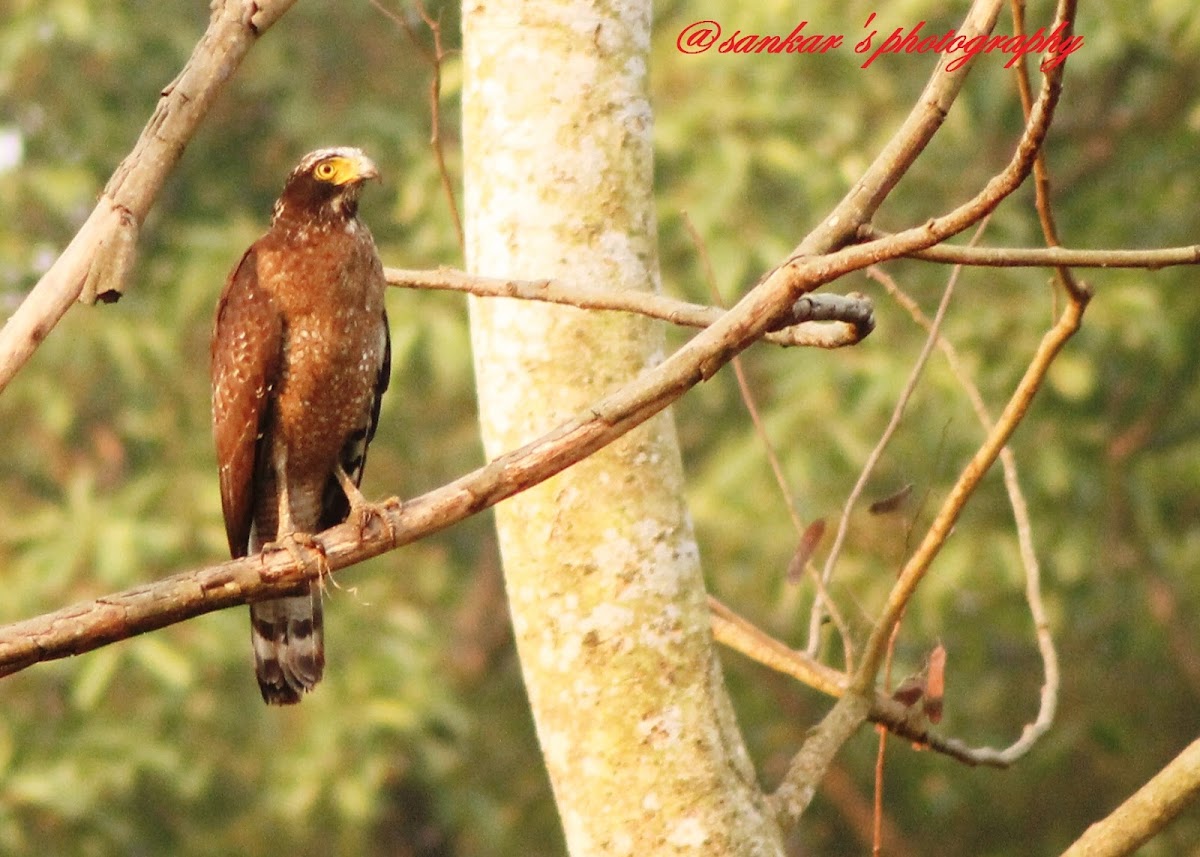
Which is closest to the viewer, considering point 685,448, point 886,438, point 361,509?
point 886,438

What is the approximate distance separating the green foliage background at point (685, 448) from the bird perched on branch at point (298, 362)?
8.33 feet

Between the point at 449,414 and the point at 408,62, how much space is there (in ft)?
6.81

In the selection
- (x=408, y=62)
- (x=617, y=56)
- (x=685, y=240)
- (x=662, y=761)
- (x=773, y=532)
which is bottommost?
(x=662, y=761)

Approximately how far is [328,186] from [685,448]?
565 centimetres

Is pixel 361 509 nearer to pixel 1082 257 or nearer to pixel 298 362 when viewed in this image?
pixel 298 362

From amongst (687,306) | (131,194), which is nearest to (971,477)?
(687,306)

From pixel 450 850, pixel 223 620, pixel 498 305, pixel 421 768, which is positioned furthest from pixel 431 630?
pixel 498 305

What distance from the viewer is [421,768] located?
8273 mm

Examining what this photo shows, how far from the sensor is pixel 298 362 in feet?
12.6

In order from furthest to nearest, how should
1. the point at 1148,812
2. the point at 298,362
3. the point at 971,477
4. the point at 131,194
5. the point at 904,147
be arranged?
1. the point at 298,362
2. the point at 971,477
3. the point at 1148,812
4. the point at 904,147
5. the point at 131,194

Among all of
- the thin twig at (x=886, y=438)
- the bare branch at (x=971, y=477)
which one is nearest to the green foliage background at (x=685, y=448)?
the thin twig at (x=886, y=438)

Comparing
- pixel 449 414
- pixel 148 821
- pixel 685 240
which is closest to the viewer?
pixel 685 240

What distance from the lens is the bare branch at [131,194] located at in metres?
2.01

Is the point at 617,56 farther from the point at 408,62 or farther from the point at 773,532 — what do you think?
the point at 408,62
